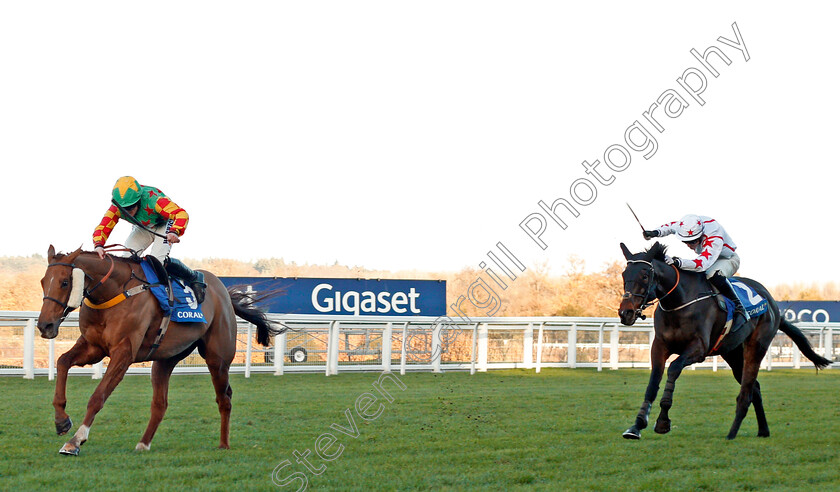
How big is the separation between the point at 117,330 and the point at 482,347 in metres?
11.6

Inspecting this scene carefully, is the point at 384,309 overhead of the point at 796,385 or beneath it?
overhead

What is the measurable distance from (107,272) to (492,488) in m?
3.07

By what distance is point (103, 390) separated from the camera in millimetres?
6023

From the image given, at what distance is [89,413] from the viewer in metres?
5.95

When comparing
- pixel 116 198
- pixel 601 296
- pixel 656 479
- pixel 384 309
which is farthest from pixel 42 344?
pixel 601 296

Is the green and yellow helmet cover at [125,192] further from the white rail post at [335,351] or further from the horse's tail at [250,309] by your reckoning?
the white rail post at [335,351]

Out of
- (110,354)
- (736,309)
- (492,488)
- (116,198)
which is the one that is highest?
(116,198)

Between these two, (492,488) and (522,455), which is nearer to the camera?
(492,488)

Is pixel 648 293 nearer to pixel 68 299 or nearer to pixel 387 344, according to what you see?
pixel 68 299

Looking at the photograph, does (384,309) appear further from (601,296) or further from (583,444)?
(601,296)

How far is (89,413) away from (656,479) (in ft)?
12.4

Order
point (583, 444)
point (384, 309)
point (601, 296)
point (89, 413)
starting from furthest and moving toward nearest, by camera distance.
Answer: point (601, 296) < point (384, 309) < point (583, 444) < point (89, 413)

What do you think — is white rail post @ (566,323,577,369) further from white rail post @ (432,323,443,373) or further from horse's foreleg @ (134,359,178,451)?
horse's foreleg @ (134,359,178,451)

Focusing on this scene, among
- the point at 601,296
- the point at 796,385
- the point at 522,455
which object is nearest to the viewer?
the point at 522,455
